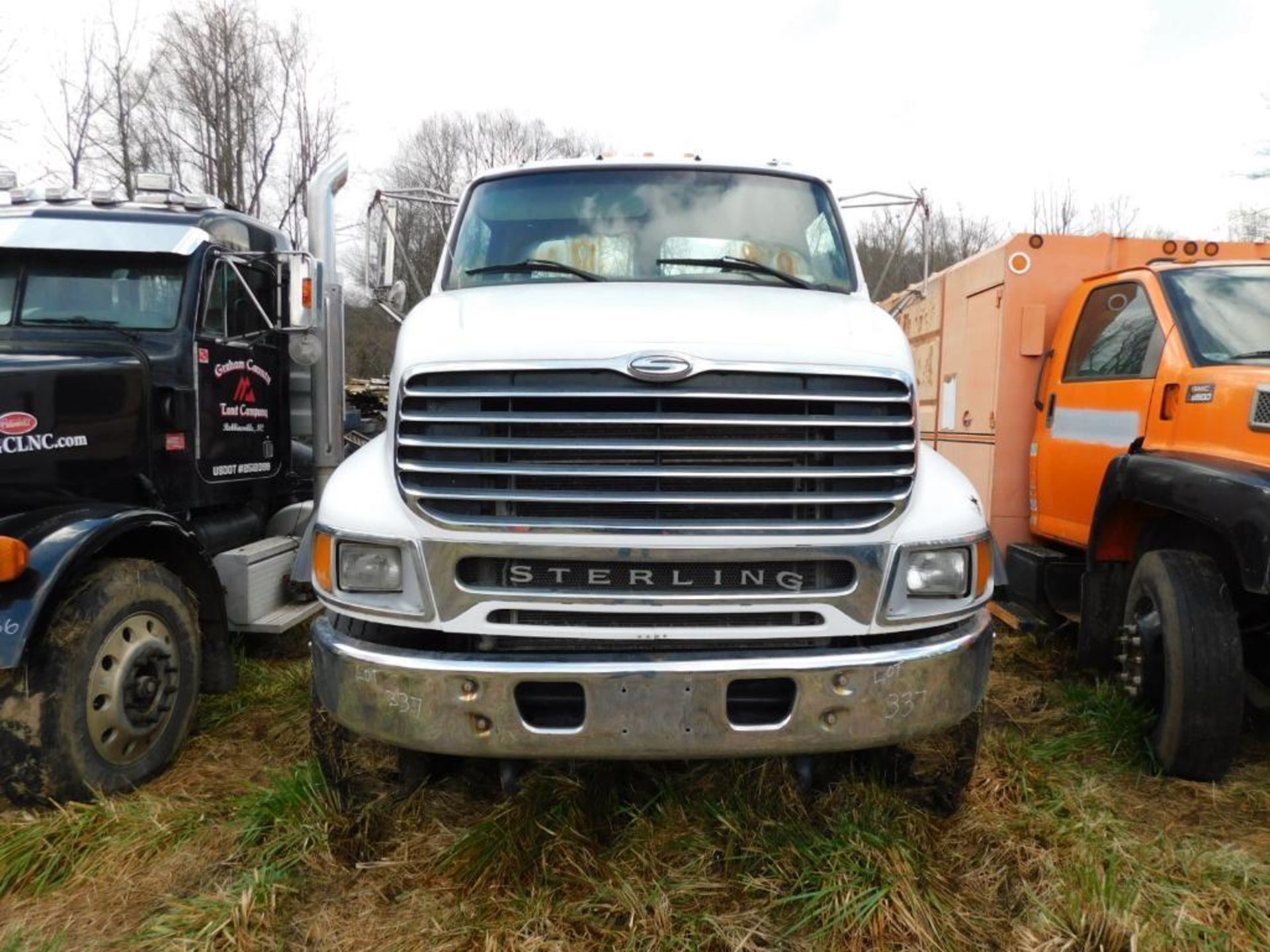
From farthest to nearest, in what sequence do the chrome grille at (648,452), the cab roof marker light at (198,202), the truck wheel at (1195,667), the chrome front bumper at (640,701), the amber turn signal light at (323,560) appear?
the cab roof marker light at (198,202)
the truck wheel at (1195,667)
the amber turn signal light at (323,560)
the chrome grille at (648,452)
the chrome front bumper at (640,701)

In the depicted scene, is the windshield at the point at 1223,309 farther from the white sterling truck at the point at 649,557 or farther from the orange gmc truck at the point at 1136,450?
the white sterling truck at the point at 649,557

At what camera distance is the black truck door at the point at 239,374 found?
4559mm

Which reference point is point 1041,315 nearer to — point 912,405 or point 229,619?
point 912,405

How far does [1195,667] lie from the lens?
10.9 feet

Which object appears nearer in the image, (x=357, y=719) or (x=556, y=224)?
(x=357, y=719)

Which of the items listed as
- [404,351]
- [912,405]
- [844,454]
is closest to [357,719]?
[404,351]

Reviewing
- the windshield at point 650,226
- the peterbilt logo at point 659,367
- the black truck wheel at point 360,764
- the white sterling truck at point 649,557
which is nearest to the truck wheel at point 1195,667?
the white sterling truck at point 649,557

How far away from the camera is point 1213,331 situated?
3955 mm

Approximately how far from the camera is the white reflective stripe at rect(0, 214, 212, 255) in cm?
418

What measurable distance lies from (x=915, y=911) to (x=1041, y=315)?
3.96 m

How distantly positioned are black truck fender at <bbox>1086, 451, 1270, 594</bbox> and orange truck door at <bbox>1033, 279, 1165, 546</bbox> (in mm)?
212

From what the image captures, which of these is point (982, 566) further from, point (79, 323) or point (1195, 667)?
point (79, 323)

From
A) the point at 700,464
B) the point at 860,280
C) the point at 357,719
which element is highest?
the point at 860,280

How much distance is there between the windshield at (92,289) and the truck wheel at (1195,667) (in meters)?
4.95
